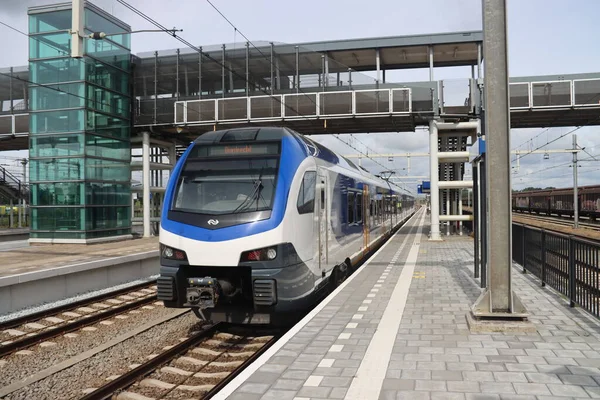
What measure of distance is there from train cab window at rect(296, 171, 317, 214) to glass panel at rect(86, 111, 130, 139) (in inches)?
569

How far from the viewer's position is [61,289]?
11938mm

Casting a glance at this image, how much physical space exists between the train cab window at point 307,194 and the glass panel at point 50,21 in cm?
1609

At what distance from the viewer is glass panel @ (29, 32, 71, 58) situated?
19.6 metres

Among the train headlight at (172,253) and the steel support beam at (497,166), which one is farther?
the train headlight at (172,253)

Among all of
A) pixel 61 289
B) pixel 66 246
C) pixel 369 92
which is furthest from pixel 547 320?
pixel 66 246

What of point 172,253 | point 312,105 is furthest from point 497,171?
point 312,105

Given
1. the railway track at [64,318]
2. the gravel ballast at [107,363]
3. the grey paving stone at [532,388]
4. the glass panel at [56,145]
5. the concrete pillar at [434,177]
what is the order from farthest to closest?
the concrete pillar at [434,177] → the glass panel at [56,145] → the railway track at [64,318] → the gravel ballast at [107,363] → the grey paving stone at [532,388]

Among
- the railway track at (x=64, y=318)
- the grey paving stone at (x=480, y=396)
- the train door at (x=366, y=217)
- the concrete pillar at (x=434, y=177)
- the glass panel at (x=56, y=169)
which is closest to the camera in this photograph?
the grey paving stone at (x=480, y=396)

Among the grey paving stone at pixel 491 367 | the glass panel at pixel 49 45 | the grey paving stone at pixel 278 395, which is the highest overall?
the glass panel at pixel 49 45

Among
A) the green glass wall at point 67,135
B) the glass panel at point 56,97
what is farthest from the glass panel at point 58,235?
the glass panel at point 56,97

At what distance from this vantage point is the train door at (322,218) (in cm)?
852

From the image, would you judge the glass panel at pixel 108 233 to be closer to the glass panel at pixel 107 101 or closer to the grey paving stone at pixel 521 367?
the glass panel at pixel 107 101

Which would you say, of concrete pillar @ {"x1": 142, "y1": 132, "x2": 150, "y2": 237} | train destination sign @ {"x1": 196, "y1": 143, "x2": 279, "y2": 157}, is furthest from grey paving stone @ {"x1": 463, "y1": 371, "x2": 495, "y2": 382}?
concrete pillar @ {"x1": 142, "y1": 132, "x2": 150, "y2": 237}

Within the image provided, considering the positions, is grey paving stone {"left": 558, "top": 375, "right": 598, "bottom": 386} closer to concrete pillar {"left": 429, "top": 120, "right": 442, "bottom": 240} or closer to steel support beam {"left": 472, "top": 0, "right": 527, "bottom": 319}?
steel support beam {"left": 472, "top": 0, "right": 527, "bottom": 319}
